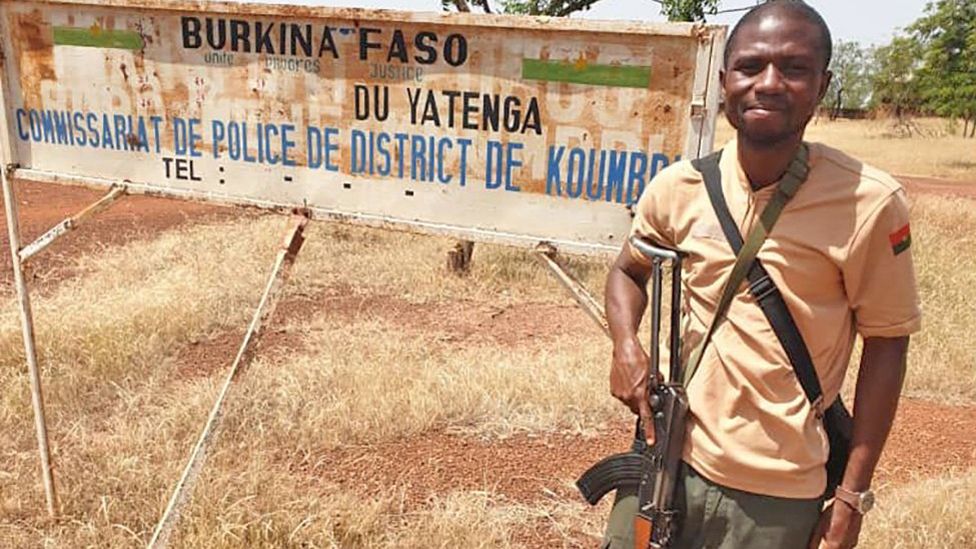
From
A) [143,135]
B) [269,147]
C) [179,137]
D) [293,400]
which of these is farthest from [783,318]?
[293,400]

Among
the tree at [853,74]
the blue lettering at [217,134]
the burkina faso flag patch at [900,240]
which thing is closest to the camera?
the burkina faso flag patch at [900,240]

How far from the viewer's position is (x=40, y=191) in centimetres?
1089

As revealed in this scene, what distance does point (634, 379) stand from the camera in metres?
1.74

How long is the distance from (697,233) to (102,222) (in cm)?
877

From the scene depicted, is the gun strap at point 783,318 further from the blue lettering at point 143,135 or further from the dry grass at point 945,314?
the dry grass at point 945,314

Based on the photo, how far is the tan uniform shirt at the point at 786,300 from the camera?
1415mm

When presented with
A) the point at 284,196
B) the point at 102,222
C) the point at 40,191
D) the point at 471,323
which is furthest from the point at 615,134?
the point at 40,191

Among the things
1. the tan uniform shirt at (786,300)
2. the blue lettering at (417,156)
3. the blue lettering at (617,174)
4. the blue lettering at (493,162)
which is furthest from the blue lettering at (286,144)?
the tan uniform shirt at (786,300)

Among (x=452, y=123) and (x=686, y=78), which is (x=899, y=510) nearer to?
(x=686, y=78)

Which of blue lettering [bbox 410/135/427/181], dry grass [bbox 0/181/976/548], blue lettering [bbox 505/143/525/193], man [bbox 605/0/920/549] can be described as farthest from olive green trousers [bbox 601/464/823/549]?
dry grass [bbox 0/181/976/548]

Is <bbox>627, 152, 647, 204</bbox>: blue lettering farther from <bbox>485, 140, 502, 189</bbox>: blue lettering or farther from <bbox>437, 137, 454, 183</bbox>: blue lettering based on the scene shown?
<bbox>437, 137, 454, 183</bbox>: blue lettering

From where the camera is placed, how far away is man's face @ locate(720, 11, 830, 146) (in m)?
1.40

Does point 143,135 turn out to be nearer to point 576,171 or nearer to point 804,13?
point 576,171

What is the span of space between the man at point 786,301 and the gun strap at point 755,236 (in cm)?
2
